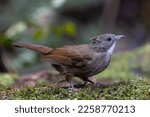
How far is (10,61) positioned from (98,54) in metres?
3.94

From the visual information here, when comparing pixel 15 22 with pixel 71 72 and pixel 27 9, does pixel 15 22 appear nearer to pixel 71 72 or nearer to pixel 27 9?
pixel 27 9

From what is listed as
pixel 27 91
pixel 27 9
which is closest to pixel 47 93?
pixel 27 91

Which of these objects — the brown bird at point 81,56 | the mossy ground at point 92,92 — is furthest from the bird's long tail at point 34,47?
the mossy ground at point 92,92

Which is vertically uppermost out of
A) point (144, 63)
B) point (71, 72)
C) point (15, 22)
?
point (15, 22)

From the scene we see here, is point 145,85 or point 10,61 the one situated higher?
point 10,61

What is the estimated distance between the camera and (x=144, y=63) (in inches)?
271

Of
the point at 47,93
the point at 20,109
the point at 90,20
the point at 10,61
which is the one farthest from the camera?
the point at 90,20

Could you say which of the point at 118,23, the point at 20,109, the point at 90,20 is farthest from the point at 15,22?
the point at 20,109

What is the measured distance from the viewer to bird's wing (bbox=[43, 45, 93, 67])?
14.9 ft

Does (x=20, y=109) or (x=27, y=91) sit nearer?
(x=20, y=109)

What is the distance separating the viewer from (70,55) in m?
4.61

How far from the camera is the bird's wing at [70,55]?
4.55 m

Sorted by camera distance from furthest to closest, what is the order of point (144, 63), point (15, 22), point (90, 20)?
point (90, 20)
point (15, 22)
point (144, 63)

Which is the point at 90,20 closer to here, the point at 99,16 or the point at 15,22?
the point at 99,16
